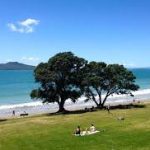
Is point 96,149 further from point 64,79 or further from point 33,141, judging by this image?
point 64,79

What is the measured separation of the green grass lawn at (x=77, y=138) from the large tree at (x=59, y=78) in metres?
21.0

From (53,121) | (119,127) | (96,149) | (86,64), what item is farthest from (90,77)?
(96,149)

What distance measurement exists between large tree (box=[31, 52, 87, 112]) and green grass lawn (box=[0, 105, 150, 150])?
21007mm

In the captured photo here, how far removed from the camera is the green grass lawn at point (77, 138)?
46938mm

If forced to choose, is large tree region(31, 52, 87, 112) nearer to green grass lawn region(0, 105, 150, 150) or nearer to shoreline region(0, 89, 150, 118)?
shoreline region(0, 89, 150, 118)

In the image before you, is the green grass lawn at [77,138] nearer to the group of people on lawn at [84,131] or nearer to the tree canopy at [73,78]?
the group of people on lawn at [84,131]

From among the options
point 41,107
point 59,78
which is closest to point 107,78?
point 59,78

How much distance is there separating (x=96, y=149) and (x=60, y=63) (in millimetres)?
49971

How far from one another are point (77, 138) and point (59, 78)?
41683mm

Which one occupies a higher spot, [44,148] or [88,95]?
[88,95]

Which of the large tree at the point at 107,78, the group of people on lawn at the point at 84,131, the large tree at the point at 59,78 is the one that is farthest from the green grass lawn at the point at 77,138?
the large tree at the point at 107,78

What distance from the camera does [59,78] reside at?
93438 mm

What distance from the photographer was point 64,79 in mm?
93812

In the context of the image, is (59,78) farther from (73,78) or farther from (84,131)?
(84,131)
